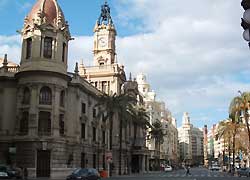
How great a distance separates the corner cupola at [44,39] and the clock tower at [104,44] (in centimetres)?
2959

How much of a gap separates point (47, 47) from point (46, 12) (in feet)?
15.5

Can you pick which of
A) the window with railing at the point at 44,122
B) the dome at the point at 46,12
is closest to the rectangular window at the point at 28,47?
the dome at the point at 46,12

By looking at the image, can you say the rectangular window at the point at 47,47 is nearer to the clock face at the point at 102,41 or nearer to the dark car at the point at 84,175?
the dark car at the point at 84,175

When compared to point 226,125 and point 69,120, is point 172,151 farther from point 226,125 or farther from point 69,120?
point 69,120

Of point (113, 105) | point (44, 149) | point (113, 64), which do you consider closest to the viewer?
point (44, 149)

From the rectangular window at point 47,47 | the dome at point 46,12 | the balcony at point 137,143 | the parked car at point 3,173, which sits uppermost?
the dome at point 46,12

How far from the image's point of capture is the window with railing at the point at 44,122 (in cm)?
4880

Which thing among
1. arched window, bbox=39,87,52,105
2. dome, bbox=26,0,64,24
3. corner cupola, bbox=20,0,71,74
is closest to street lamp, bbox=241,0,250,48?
arched window, bbox=39,87,52,105

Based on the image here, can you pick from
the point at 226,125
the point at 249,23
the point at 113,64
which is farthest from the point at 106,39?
the point at 249,23

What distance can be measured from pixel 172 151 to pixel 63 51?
13218 centimetres

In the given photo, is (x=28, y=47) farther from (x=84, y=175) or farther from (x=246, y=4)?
(x=246, y=4)

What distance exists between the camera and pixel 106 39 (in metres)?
83.8

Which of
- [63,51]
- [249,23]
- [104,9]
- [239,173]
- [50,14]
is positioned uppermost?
[104,9]

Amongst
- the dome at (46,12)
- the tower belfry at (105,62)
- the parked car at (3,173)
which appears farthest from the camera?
the tower belfry at (105,62)
